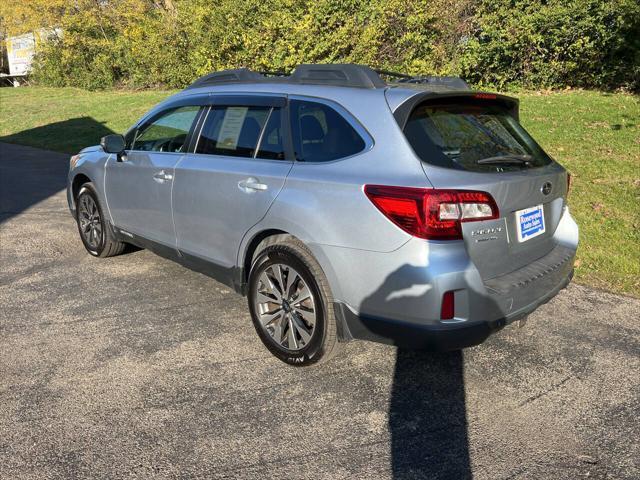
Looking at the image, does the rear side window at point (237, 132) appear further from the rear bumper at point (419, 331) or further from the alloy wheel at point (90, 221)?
the alloy wheel at point (90, 221)

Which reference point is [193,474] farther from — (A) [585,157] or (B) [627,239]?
(A) [585,157]

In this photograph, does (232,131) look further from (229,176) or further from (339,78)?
(339,78)

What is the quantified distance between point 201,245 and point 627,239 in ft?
14.0

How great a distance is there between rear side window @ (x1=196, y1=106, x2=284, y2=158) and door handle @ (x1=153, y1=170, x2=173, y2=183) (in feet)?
1.14

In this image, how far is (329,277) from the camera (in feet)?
10.6

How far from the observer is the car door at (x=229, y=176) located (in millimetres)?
3625

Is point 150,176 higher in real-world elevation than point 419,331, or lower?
higher

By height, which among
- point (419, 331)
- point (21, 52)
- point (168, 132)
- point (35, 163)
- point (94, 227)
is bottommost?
point (35, 163)

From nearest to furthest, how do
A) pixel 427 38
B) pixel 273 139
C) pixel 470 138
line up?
pixel 470 138 → pixel 273 139 → pixel 427 38

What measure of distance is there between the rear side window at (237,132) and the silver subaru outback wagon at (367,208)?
11 millimetres

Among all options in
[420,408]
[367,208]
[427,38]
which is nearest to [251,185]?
[367,208]

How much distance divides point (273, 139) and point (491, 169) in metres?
1.38

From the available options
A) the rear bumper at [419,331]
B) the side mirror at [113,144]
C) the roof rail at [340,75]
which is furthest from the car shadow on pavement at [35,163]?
the rear bumper at [419,331]

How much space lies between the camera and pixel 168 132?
4.75 meters
